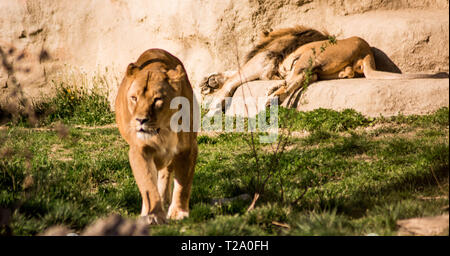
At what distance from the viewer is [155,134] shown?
4012 millimetres

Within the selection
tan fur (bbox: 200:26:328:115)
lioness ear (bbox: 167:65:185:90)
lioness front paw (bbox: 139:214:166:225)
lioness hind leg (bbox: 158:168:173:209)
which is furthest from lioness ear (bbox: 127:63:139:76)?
tan fur (bbox: 200:26:328:115)

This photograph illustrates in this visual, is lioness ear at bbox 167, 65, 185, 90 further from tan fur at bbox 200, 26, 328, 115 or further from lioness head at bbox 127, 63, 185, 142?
tan fur at bbox 200, 26, 328, 115

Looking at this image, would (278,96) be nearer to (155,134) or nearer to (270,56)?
(270,56)

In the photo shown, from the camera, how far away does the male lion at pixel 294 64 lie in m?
9.41

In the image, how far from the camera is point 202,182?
18.9 ft

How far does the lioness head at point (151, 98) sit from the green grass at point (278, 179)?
0.57 m

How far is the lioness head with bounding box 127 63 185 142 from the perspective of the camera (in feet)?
12.9

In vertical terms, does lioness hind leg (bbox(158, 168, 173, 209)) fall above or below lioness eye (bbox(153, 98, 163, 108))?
below

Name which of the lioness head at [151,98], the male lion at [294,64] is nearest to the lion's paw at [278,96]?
the male lion at [294,64]

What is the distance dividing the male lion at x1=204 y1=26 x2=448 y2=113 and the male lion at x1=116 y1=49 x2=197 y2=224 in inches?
181

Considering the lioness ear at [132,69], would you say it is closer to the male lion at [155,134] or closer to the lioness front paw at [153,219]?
the male lion at [155,134]
